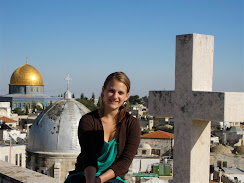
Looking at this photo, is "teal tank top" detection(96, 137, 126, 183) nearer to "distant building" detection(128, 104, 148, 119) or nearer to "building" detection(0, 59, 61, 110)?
"distant building" detection(128, 104, 148, 119)

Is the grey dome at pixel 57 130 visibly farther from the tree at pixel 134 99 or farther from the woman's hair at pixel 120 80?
the tree at pixel 134 99

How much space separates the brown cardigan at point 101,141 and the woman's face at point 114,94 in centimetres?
11

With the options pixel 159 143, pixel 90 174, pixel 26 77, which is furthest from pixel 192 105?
pixel 26 77

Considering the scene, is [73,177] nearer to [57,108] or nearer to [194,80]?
[194,80]

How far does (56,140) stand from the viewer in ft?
44.2

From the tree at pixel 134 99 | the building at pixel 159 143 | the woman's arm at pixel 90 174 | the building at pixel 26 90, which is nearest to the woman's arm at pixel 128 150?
the woman's arm at pixel 90 174

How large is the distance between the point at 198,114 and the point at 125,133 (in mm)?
605

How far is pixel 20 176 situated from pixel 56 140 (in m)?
9.99

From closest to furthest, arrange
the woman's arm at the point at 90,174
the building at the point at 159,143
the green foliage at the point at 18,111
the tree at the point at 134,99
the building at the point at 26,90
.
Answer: the woman's arm at the point at 90,174 < the building at the point at 159,143 < the green foliage at the point at 18,111 < the building at the point at 26,90 < the tree at the point at 134,99

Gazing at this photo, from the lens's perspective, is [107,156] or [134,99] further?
[134,99]

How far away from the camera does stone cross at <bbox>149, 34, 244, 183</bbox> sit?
110 inches

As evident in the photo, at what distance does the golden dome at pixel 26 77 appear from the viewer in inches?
2215

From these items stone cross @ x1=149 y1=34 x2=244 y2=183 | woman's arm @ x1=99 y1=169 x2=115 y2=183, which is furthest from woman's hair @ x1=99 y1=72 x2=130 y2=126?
stone cross @ x1=149 y1=34 x2=244 y2=183

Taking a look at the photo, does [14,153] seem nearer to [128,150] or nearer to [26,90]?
[128,150]
